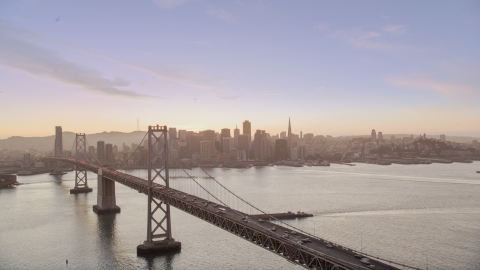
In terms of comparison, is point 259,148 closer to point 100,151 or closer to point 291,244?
point 100,151

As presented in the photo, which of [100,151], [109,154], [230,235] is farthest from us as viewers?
[100,151]

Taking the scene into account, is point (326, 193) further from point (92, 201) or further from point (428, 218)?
→ point (92, 201)

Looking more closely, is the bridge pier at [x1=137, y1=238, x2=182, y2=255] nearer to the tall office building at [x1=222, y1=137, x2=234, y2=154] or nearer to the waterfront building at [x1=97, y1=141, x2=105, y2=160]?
the waterfront building at [x1=97, y1=141, x2=105, y2=160]

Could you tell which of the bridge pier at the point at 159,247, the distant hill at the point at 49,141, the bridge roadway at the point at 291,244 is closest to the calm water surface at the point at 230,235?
the bridge pier at the point at 159,247

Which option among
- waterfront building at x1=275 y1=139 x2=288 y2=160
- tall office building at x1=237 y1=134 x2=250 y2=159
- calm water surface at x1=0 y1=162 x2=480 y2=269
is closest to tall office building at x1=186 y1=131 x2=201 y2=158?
tall office building at x1=237 y1=134 x2=250 y2=159

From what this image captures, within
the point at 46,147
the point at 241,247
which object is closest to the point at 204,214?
the point at 241,247

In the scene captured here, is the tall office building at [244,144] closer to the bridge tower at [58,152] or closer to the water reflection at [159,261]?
the bridge tower at [58,152]

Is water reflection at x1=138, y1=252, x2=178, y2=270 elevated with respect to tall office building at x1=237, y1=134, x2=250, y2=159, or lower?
lower

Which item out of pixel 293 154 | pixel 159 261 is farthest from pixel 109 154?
pixel 159 261
